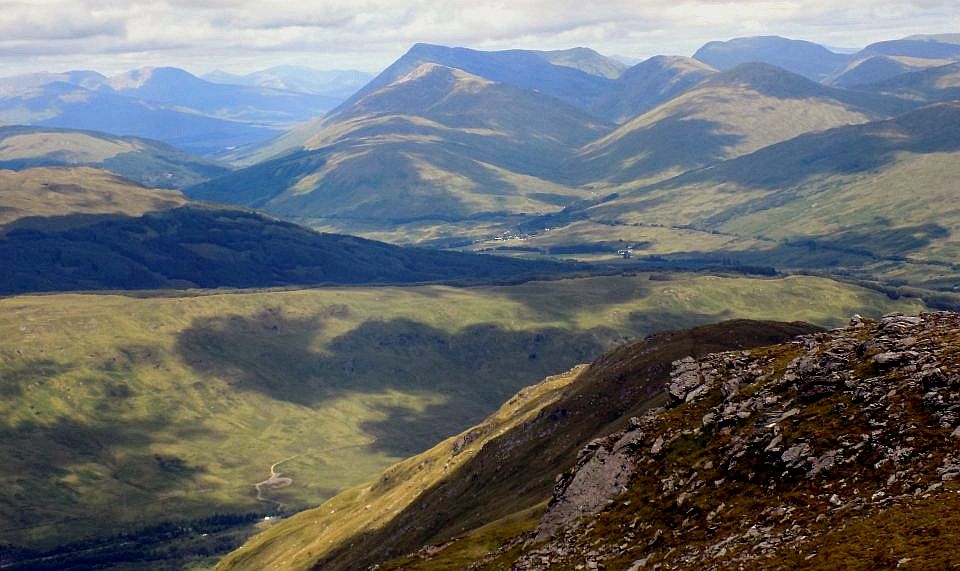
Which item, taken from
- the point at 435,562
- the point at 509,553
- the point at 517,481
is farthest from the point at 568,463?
the point at 509,553

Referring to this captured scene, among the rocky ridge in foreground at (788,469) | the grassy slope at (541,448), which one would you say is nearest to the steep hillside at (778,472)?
the rocky ridge in foreground at (788,469)

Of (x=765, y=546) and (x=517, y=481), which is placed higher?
(x=765, y=546)

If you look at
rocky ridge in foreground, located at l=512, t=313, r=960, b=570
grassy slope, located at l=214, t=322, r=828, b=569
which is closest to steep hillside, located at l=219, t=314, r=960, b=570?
rocky ridge in foreground, located at l=512, t=313, r=960, b=570

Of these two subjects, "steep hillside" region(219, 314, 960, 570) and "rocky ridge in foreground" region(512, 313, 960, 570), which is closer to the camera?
"rocky ridge in foreground" region(512, 313, 960, 570)

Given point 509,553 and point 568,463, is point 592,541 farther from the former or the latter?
point 568,463

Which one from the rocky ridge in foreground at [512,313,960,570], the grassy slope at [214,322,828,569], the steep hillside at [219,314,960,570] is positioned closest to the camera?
the rocky ridge in foreground at [512,313,960,570]

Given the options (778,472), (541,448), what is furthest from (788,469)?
(541,448)

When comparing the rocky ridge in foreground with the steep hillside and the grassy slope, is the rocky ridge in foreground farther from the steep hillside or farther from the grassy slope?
the grassy slope

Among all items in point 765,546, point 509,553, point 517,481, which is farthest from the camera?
point 517,481

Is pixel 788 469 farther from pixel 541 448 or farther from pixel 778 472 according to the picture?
pixel 541 448
